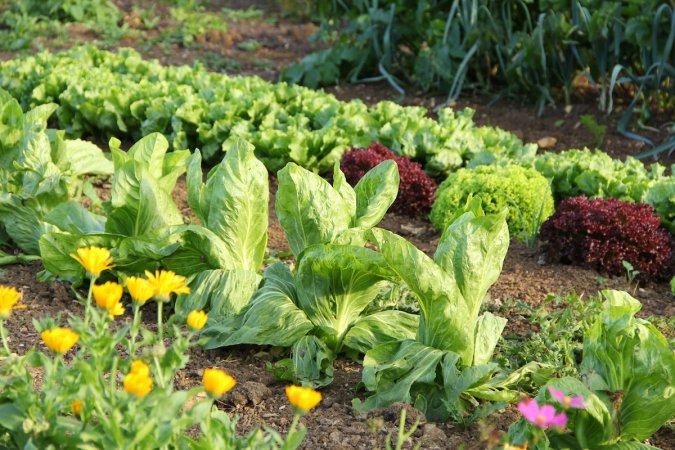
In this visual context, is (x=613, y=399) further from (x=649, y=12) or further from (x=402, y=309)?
(x=649, y=12)

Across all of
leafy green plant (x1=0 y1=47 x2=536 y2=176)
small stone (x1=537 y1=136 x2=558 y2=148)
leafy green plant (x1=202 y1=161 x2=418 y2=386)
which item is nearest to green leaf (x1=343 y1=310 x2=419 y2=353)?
leafy green plant (x1=202 y1=161 x2=418 y2=386)

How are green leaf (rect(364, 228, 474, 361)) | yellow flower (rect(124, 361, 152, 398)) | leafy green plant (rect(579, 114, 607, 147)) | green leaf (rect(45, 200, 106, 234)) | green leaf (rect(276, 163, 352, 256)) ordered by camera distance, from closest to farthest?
yellow flower (rect(124, 361, 152, 398)), green leaf (rect(364, 228, 474, 361)), green leaf (rect(276, 163, 352, 256)), green leaf (rect(45, 200, 106, 234)), leafy green plant (rect(579, 114, 607, 147))

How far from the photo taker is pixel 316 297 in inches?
141

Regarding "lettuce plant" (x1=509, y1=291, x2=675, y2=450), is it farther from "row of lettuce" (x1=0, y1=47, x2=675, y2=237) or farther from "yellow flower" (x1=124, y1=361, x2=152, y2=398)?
"row of lettuce" (x1=0, y1=47, x2=675, y2=237)

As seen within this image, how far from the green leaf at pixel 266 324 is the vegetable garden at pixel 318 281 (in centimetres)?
1

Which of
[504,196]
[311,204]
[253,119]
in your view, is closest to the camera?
[311,204]

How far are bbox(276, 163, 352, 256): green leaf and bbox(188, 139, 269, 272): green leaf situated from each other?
0.64 ft

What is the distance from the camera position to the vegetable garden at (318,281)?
2.31 meters

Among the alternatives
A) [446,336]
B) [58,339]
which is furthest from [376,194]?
[58,339]

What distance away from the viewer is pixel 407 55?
9242 mm

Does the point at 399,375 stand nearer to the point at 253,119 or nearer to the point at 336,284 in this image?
the point at 336,284

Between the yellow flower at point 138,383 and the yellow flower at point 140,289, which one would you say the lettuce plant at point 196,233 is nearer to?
the yellow flower at point 140,289

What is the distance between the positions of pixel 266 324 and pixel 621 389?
1281mm

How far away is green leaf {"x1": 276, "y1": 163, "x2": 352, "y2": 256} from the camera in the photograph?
11.9ft
